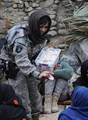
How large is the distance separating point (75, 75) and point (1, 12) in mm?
2364

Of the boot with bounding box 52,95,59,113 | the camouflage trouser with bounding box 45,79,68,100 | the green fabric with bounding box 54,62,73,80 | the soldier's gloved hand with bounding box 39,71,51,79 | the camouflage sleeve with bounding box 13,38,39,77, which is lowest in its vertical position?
the boot with bounding box 52,95,59,113

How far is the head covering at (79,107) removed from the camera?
5.27 meters

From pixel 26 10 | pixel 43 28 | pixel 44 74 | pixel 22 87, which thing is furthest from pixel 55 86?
pixel 26 10

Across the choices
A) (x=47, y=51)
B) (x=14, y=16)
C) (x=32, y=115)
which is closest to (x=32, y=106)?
(x=32, y=115)

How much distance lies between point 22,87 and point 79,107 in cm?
206

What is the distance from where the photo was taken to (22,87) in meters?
7.29

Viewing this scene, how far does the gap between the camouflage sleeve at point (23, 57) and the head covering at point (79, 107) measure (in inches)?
61.7

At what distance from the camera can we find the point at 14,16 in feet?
33.6

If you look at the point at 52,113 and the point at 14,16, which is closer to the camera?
the point at 52,113

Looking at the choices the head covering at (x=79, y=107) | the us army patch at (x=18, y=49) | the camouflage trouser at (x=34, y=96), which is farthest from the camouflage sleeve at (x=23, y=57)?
the head covering at (x=79, y=107)

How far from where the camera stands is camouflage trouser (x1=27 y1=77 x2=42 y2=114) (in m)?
7.38

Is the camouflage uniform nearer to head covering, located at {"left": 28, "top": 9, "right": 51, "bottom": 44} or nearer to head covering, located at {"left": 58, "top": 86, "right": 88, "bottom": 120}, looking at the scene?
head covering, located at {"left": 28, "top": 9, "right": 51, "bottom": 44}

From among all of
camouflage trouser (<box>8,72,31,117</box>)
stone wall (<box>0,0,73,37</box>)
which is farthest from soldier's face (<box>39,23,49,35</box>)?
stone wall (<box>0,0,73,37</box>)

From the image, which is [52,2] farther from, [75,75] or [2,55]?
[2,55]
